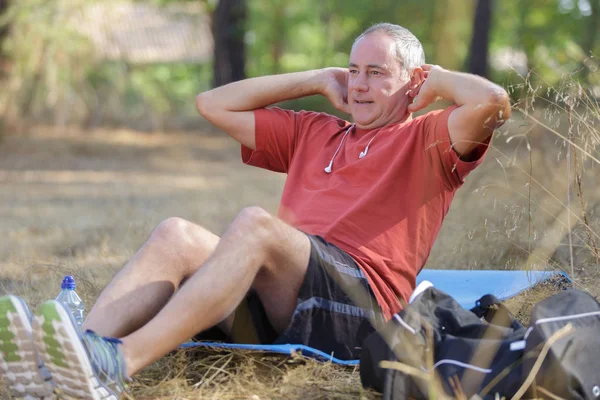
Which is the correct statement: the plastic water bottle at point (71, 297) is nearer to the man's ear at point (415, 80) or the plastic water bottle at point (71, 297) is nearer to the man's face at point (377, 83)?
the man's face at point (377, 83)

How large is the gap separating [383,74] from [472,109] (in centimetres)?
54

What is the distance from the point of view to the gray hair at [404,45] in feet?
11.0

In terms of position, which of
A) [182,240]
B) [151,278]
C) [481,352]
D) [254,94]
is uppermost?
[254,94]

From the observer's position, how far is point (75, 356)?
237cm

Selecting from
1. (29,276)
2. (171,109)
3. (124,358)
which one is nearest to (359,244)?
(124,358)

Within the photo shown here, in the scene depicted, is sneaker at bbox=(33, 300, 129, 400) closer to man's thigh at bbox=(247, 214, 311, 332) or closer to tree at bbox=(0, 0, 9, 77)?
man's thigh at bbox=(247, 214, 311, 332)

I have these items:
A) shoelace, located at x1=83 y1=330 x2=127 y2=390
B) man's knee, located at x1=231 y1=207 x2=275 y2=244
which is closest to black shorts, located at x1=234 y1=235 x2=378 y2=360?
man's knee, located at x1=231 y1=207 x2=275 y2=244

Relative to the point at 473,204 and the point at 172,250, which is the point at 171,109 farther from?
the point at 172,250

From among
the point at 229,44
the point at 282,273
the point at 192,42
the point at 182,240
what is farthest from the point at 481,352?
the point at 192,42

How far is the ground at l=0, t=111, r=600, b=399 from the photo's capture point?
117 inches

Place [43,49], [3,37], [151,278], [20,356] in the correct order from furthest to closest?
[3,37] < [43,49] < [151,278] < [20,356]

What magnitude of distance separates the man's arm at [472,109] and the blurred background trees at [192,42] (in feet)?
20.4

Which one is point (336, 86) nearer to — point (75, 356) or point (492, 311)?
point (492, 311)

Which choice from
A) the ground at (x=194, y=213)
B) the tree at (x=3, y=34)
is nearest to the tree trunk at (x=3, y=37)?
the tree at (x=3, y=34)
